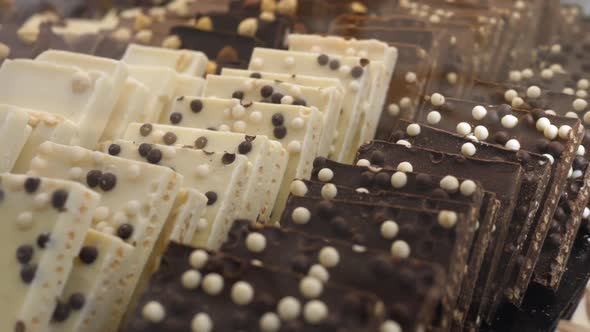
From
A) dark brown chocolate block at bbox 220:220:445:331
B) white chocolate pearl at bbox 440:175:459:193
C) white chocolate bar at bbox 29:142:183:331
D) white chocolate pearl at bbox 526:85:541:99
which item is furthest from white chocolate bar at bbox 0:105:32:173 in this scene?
white chocolate pearl at bbox 526:85:541:99

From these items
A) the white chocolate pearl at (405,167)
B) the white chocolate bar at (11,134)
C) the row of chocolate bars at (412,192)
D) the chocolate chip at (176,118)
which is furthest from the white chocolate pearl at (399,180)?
the white chocolate bar at (11,134)

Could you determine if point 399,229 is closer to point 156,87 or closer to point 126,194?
point 126,194

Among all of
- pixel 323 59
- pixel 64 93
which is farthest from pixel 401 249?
pixel 64 93

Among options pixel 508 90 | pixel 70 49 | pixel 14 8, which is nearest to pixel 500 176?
pixel 508 90

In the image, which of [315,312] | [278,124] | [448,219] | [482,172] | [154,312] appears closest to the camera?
[315,312]

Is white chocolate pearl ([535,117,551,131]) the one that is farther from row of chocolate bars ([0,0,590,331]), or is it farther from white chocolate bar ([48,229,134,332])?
white chocolate bar ([48,229,134,332])

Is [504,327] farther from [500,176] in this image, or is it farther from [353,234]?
[353,234]
